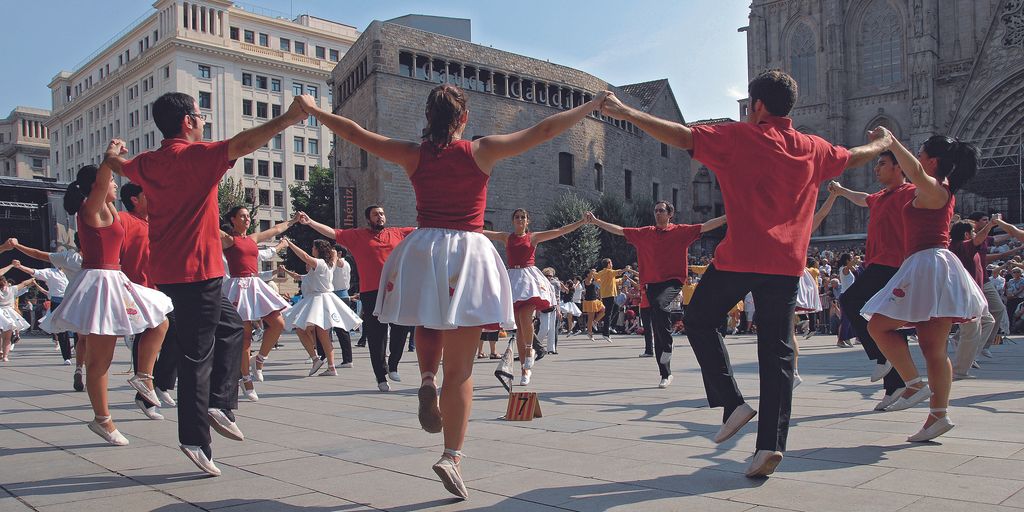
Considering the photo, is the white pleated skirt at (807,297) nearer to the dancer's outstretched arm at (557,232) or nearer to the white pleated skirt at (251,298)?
the dancer's outstretched arm at (557,232)

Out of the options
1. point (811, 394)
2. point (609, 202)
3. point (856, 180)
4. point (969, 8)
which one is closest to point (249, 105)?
point (609, 202)

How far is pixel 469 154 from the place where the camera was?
164 inches

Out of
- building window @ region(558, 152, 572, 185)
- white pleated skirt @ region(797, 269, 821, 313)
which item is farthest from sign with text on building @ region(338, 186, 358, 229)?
white pleated skirt @ region(797, 269, 821, 313)

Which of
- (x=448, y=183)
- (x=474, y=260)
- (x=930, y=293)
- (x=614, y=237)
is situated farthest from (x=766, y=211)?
(x=614, y=237)

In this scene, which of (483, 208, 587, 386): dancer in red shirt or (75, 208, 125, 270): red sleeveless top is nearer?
(75, 208, 125, 270): red sleeveless top

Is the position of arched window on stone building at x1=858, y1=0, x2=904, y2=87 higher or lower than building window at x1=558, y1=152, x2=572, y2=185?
higher

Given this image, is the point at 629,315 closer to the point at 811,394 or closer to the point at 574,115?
the point at 811,394

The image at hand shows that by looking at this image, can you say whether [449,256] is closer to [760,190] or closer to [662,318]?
[760,190]

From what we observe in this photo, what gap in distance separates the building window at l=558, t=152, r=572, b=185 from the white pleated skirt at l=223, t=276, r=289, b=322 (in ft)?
135

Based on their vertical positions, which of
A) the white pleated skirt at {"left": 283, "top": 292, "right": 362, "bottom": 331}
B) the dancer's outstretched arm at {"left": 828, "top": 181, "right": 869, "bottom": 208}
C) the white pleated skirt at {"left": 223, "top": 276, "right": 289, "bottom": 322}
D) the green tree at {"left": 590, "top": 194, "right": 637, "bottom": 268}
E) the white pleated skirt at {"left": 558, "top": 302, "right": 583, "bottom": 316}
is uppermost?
the green tree at {"left": 590, "top": 194, "right": 637, "bottom": 268}

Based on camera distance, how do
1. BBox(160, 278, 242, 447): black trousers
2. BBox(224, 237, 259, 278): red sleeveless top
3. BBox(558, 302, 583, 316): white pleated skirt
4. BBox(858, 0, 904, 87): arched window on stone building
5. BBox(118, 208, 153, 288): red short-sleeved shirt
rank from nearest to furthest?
BBox(160, 278, 242, 447): black trousers < BBox(118, 208, 153, 288): red short-sleeved shirt < BBox(224, 237, 259, 278): red sleeveless top < BBox(558, 302, 583, 316): white pleated skirt < BBox(858, 0, 904, 87): arched window on stone building

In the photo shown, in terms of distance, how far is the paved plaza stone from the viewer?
3.87 m

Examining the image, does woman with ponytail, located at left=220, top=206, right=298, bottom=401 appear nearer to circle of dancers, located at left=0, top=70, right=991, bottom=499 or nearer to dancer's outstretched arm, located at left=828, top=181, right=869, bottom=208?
circle of dancers, located at left=0, top=70, right=991, bottom=499

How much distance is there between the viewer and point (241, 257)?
31.4ft
